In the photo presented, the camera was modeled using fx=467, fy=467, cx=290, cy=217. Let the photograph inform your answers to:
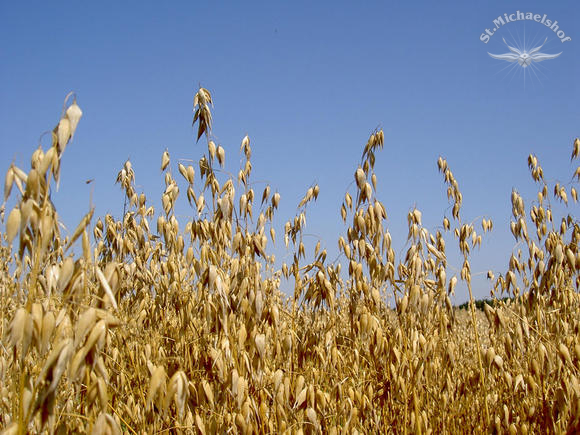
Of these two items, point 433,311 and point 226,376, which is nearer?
point 226,376

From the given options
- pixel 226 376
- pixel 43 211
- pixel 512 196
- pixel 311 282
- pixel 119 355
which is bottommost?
pixel 226 376

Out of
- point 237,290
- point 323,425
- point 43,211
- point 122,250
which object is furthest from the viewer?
point 122,250

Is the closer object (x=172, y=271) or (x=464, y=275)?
(x=172, y=271)

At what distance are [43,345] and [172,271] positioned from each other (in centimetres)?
122

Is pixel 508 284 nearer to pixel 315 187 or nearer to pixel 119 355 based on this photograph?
pixel 315 187

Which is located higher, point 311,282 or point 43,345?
point 311,282

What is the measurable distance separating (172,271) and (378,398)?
126 centimetres

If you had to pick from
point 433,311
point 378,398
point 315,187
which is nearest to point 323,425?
point 378,398

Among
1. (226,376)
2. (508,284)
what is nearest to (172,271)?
(226,376)

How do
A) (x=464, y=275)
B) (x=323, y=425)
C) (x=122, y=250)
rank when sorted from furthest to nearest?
1. (x=122, y=250)
2. (x=464, y=275)
3. (x=323, y=425)

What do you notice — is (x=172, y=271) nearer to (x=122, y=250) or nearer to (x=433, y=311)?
(x=122, y=250)

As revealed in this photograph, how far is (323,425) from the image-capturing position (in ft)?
7.36

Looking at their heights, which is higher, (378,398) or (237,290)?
(237,290)

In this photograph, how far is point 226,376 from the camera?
5.71 ft
